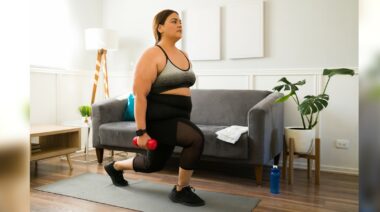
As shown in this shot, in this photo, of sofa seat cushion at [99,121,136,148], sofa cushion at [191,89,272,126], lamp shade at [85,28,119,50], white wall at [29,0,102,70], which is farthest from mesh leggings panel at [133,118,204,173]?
white wall at [29,0,102,70]

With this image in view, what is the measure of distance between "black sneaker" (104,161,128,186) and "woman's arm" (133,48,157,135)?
66cm

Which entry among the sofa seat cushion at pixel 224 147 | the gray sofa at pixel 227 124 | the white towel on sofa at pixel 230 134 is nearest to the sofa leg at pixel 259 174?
the gray sofa at pixel 227 124

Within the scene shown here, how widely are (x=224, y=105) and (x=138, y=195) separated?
Result: 1334 millimetres

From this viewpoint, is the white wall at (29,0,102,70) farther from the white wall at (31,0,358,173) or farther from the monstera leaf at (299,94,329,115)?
the monstera leaf at (299,94,329,115)

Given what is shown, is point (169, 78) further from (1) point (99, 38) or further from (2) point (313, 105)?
(1) point (99, 38)

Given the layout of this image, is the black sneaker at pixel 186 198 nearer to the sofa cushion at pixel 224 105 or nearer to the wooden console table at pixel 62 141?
the sofa cushion at pixel 224 105

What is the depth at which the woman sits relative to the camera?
6.43 feet

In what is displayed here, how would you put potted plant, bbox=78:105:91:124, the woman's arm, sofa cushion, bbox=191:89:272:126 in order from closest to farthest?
the woman's arm → sofa cushion, bbox=191:89:272:126 → potted plant, bbox=78:105:91:124

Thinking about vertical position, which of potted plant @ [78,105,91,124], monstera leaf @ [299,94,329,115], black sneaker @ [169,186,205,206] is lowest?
black sneaker @ [169,186,205,206]

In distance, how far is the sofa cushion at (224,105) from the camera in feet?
10.4

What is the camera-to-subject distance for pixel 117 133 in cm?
309

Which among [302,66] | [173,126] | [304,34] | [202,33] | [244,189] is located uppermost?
[202,33]

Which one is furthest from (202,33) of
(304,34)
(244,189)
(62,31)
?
(244,189)

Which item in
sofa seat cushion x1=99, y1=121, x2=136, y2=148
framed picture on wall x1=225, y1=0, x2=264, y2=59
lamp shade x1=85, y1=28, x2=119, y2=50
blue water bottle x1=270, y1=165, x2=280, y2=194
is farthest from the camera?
lamp shade x1=85, y1=28, x2=119, y2=50
